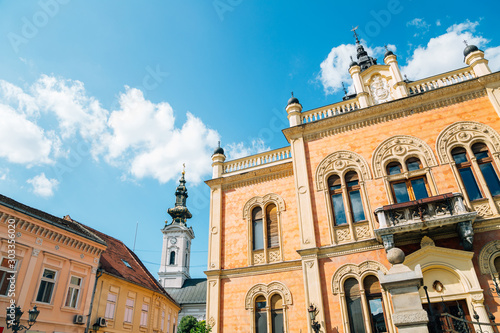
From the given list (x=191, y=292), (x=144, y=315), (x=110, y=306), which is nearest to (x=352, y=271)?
(x=110, y=306)

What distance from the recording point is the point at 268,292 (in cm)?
1520

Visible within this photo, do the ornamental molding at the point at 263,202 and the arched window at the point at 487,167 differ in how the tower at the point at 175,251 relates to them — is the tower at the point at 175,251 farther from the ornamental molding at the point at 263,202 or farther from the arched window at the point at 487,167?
the arched window at the point at 487,167

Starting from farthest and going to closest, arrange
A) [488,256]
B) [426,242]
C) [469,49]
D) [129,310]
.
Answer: [129,310] → [469,49] → [426,242] → [488,256]

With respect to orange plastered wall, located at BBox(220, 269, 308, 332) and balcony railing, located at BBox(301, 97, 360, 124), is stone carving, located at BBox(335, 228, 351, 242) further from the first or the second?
balcony railing, located at BBox(301, 97, 360, 124)

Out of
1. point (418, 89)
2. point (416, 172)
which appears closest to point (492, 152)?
point (416, 172)

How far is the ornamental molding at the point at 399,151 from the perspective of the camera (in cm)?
1416

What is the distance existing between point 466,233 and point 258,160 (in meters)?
10.7

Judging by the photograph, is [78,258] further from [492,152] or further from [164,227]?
[164,227]

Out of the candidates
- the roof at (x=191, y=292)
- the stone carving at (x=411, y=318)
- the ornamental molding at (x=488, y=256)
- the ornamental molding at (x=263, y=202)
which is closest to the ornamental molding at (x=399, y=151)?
the ornamental molding at (x=488, y=256)

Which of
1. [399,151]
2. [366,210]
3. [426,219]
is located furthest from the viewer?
[399,151]

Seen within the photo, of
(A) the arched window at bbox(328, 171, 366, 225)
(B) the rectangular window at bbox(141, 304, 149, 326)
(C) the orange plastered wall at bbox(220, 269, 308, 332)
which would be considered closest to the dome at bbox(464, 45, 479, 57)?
(A) the arched window at bbox(328, 171, 366, 225)

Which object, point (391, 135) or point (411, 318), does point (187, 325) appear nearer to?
point (391, 135)

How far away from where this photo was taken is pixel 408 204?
1228cm

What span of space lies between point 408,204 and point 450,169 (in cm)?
303
